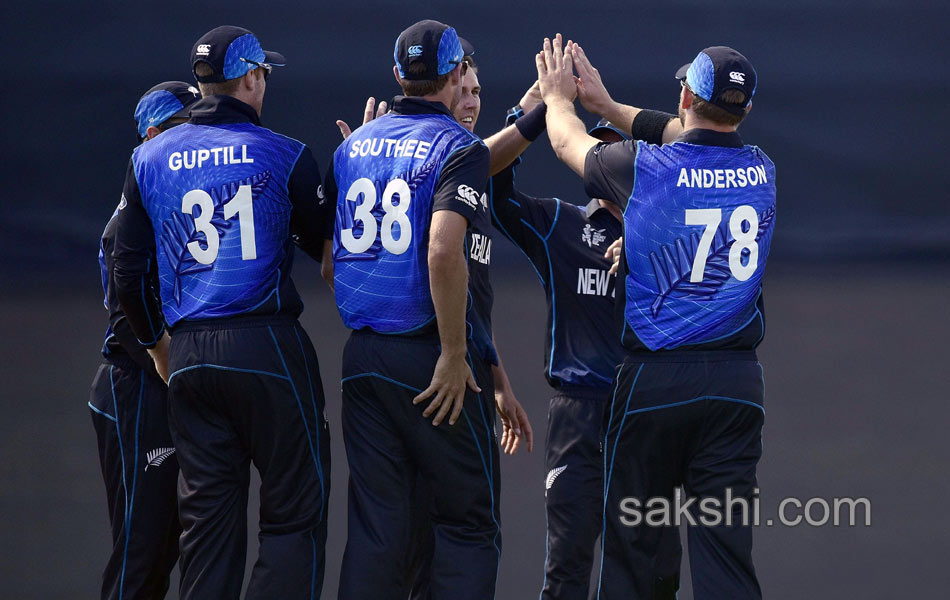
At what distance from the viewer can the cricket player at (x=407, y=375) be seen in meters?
→ 3.32

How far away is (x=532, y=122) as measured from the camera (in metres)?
3.89

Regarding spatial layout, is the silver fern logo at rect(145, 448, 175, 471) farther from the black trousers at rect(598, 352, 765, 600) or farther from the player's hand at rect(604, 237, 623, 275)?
the player's hand at rect(604, 237, 623, 275)

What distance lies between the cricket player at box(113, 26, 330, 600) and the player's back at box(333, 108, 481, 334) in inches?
7.0

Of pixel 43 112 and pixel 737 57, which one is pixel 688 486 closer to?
pixel 737 57

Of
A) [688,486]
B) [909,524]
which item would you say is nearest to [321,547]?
[688,486]

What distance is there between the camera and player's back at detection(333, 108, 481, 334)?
10.9ft

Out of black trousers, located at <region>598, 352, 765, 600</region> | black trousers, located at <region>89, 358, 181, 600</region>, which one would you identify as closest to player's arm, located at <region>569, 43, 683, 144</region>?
black trousers, located at <region>598, 352, 765, 600</region>

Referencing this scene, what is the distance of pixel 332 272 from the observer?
3.65m

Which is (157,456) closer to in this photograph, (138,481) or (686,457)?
(138,481)

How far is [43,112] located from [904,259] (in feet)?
27.1

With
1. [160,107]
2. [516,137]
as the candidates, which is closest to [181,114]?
[160,107]

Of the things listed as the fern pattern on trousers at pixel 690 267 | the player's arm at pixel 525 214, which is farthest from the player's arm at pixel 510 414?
the fern pattern on trousers at pixel 690 267

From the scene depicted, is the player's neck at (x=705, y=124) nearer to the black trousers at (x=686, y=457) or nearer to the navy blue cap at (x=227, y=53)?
the black trousers at (x=686, y=457)

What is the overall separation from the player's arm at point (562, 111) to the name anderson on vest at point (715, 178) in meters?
0.34
